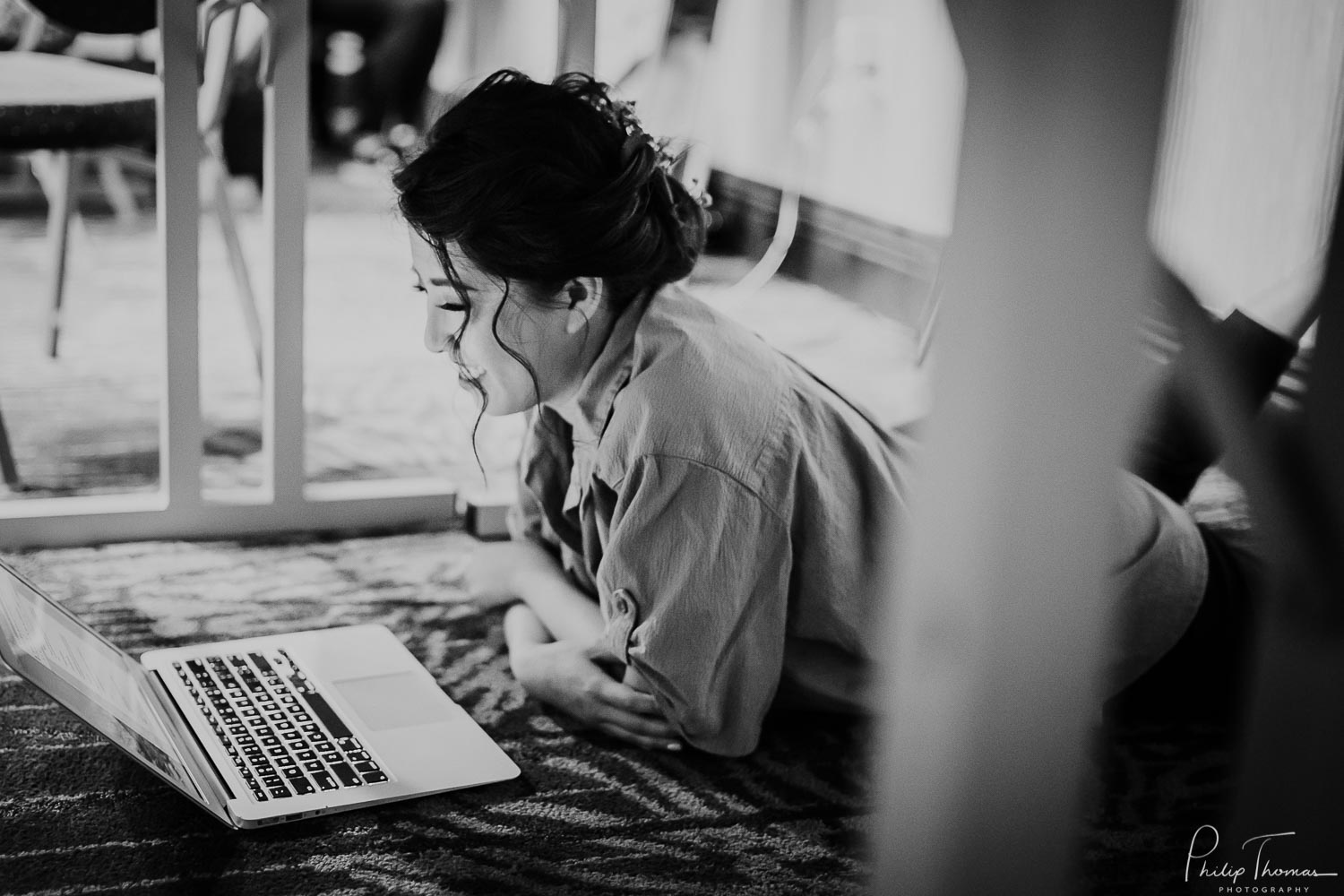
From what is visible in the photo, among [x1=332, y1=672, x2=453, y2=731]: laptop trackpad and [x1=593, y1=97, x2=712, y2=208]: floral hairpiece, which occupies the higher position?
[x1=593, y1=97, x2=712, y2=208]: floral hairpiece

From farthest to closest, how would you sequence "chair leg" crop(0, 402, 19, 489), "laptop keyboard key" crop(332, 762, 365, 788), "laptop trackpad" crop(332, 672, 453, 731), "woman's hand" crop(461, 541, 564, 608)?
"chair leg" crop(0, 402, 19, 489), "woman's hand" crop(461, 541, 564, 608), "laptop trackpad" crop(332, 672, 453, 731), "laptop keyboard key" crop(332, 762, 365, 788)

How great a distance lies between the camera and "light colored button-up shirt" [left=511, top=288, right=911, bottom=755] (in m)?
1.05

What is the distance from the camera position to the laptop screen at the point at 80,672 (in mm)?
886

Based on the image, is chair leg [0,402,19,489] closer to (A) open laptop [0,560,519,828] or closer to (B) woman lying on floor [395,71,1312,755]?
(A) open laptop [0,560,519,828]

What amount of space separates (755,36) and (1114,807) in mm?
2796

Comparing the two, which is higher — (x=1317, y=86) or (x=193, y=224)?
(x=1317, y=86)

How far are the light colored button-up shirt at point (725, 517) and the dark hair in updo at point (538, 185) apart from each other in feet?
0.27

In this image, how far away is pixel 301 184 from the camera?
1.50 m

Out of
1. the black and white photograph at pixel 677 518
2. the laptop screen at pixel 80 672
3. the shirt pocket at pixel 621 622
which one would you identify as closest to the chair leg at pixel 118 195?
the black and white photograph at pixel 677 518

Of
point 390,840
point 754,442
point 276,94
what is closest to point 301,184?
point 276,94

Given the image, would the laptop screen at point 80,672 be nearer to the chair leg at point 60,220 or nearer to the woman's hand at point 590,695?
the woman's hand at point 590,695

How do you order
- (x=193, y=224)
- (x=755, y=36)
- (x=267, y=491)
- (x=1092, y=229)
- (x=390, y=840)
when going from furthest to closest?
1. (x=755, y=36)
2. (x=267, y=491)
3. (x=193, y=224)
4. (x=390, y=840)
5. (x=1092, y=229)

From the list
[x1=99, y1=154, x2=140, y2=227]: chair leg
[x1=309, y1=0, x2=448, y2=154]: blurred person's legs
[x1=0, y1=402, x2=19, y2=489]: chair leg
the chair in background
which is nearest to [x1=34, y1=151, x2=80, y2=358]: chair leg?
the chair in background

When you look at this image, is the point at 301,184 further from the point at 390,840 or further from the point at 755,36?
the point at 755,36
